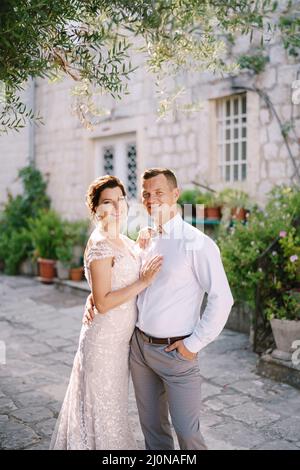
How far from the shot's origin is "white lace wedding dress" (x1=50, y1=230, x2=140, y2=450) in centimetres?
296

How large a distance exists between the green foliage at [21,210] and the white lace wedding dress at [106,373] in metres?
8.34

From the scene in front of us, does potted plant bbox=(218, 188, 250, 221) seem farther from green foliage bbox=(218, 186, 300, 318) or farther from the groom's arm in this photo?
the groom's arm

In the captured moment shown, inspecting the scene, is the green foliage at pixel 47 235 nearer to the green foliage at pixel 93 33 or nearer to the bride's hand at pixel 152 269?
the green foliage at pixel 93 33

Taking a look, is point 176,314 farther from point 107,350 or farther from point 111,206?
point 111,206

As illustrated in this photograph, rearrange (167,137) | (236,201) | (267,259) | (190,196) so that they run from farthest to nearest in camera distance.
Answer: (167,137) → (190,196) → (236,201) → (267,259)

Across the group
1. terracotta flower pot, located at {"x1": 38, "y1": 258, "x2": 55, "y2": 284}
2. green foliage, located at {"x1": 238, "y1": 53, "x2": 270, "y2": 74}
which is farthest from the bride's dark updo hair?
terracotta flower pot, located at {"x1": 38, "y1": 258, "x2": 55, "y2": 284}

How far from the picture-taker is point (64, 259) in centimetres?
967

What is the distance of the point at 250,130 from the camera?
25.3 feet

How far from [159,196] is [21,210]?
30.9 feet

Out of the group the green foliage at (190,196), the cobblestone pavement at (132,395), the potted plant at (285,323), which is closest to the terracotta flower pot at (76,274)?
the cobblestone pavement at (132,395)

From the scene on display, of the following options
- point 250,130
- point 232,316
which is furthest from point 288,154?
point 232,316

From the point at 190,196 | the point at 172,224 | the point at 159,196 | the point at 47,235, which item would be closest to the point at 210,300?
the point at 172,224

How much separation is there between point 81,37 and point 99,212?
1211mm

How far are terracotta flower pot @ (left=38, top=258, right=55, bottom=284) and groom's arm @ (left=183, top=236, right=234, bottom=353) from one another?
764 cm
